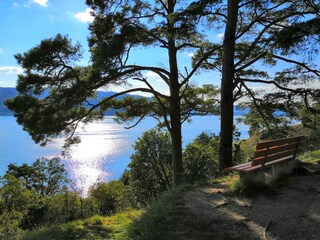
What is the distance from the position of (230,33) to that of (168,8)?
4.06 m

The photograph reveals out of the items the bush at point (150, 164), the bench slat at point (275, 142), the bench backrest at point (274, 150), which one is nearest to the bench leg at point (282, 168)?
the bench backrest at point (274, 150)

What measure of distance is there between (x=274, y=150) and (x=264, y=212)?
1.56m

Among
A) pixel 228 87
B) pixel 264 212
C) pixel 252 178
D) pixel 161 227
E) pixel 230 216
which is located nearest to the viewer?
pixel 161 227

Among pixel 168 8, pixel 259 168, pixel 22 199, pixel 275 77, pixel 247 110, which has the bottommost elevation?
pixel 22 199

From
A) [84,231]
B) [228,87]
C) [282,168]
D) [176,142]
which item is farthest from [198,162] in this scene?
[84,231]

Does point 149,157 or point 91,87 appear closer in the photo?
point 91,87

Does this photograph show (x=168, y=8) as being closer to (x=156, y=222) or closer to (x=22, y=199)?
(x=156, y=222)

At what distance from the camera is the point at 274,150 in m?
5.26

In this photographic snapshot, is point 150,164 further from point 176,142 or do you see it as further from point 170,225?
point 170,225

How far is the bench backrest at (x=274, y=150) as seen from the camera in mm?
4832

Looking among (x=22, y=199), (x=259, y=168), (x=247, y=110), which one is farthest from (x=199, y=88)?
(x=22, y=199)

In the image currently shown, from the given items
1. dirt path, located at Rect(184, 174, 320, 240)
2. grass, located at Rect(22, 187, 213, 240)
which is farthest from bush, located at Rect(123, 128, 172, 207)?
dirt path, located at Rect(184, 174, 320, 240)

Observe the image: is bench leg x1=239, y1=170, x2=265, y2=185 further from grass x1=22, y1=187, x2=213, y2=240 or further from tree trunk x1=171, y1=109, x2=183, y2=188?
tree trunk x1=171, y1=109, x2=183, y2=188

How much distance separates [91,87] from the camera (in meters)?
8.67
